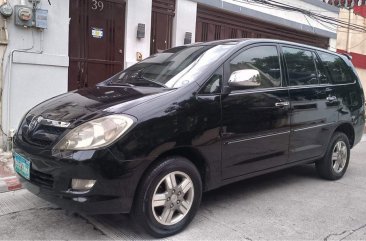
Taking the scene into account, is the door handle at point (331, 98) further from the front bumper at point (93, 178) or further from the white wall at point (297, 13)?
the white wall at point (297, 13)

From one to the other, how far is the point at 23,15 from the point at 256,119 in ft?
14.4

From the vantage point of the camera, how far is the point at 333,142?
5688 millimetres

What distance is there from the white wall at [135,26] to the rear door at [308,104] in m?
4.39

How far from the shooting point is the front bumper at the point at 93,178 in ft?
10.3

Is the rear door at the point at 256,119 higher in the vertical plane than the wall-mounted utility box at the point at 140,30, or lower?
A: lower

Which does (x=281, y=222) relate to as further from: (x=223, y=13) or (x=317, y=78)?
(x=223, y=13)

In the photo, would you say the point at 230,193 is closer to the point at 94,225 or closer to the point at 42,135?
the point at 94,225

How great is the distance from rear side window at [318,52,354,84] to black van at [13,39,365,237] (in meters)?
0.50

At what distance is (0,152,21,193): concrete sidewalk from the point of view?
4.93 metres

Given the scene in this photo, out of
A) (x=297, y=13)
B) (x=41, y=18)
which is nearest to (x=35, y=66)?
(x=41, y=18)

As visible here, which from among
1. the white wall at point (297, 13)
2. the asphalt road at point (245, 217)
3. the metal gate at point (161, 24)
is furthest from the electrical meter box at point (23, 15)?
the white wall at point (297, 13)

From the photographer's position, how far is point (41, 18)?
272 inches

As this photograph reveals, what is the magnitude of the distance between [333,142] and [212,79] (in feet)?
8.42

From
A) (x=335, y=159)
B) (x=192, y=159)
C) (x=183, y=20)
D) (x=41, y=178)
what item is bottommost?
(x=335, y=159)
